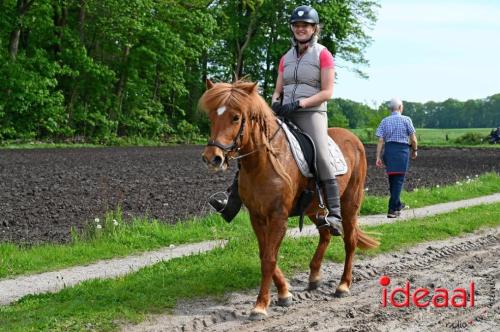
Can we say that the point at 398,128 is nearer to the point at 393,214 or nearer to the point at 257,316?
the point at 393,214

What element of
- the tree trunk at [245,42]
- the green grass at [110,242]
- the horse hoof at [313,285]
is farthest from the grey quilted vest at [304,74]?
the tree trunk at [245,42]

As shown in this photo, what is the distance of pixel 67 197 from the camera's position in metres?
15.1

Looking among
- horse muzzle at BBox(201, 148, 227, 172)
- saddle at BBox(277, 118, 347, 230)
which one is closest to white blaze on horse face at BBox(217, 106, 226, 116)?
horse muzzle at BBox(201, 148, 227, 172)

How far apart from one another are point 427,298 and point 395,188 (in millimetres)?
6644

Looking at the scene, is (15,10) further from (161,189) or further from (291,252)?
(291,252)

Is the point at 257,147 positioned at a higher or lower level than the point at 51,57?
lower

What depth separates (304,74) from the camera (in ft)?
23.8

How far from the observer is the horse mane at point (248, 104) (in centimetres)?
618

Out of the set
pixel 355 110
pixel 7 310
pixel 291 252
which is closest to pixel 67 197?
pixel 291 252

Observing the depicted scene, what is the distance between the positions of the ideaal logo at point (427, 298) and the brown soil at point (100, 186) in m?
5.56

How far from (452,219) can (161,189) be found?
7789mm

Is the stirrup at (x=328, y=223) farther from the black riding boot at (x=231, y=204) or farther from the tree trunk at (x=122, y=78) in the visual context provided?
the tree trunk at (x=122, y=78)

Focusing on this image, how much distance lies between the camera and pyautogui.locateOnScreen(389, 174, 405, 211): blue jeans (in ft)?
44.1

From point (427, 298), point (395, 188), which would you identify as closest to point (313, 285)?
point (427, 298)
